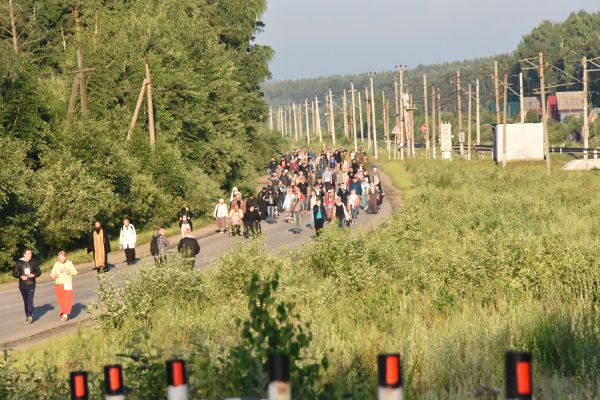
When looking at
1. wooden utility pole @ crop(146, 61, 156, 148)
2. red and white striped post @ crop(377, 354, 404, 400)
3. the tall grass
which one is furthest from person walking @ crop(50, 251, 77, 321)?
wooden utility pole @ crop(146, 61, 156, 148)

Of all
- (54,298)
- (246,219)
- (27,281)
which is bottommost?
(54,298)

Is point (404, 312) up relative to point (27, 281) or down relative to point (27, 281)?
down

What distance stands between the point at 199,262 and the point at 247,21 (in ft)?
152

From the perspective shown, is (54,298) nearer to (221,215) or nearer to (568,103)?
(221,215)

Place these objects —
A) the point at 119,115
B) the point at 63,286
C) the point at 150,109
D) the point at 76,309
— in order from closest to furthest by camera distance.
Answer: the point at 63,286
the point at 76,309
the point at 150,109
the point at 119,115

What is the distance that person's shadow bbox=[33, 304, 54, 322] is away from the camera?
72.4 feet

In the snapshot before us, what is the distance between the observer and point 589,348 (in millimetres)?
12383

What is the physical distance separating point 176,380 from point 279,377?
1.90 ft

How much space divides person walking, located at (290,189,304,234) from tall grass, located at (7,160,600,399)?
8.68 metres

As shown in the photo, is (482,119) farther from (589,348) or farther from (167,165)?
(589,348)

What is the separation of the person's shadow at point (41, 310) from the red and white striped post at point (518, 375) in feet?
56.2

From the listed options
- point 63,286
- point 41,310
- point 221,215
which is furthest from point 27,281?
point 221,215

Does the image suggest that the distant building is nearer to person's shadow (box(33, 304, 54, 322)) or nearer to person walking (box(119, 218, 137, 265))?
person walking (box(119, 218, 137, 265))

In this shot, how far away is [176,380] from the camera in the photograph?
19.1 ft
